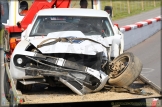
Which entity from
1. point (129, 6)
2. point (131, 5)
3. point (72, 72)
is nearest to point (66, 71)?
point (72, 72)

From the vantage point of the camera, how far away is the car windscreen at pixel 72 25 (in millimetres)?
9148

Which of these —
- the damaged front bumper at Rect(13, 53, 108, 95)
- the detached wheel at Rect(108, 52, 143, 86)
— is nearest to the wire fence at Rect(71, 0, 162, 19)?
the detached wheel at Rect(108, 52, 143, 86)

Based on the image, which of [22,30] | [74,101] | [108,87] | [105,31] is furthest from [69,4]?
[74,101]

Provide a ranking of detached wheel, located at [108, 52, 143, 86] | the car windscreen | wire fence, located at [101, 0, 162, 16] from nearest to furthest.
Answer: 1. detached wheel, located at [108, 52, 143, 86]
2. the car windscreen
3. wire fence, located at [101, 0, 162, 16]

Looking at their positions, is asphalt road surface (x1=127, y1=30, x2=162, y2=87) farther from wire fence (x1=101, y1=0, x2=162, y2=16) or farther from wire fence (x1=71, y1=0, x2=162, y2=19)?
wire fence (x1=101, y1=0, x2=162, y2=16)

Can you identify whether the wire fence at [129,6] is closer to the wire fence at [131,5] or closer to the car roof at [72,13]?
the wire fence at [131,5]

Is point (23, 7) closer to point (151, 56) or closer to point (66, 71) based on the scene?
point (66, 71)

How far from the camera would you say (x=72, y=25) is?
9281 millimetres

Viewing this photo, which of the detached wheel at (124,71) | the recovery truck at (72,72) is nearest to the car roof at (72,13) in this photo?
the recovery truck at (72,72)

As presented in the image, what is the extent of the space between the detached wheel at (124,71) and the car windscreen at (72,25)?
143 cm

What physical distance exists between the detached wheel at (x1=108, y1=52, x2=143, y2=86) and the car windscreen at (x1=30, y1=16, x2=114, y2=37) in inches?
56.3

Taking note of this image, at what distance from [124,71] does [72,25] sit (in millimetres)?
2163

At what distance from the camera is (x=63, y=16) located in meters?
9.42

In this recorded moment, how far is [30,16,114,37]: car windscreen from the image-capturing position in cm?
915
